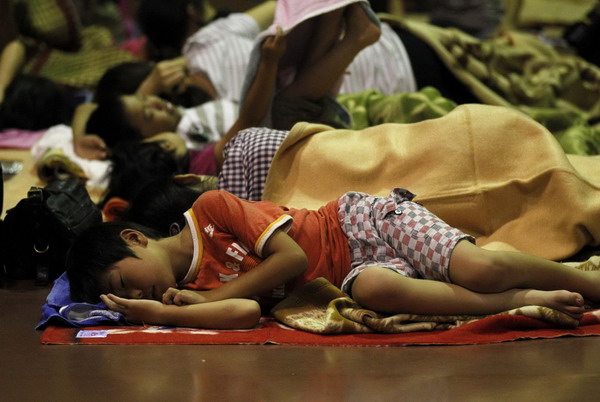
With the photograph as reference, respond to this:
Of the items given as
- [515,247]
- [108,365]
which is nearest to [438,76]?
[515,247]

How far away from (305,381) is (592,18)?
8.68 feet

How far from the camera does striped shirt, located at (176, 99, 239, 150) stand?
111 inches

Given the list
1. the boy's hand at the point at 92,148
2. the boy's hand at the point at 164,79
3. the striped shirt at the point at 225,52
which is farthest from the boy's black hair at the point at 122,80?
the boy's hand at the point at 92,148

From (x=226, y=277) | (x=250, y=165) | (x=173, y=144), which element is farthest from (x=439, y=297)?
(x=173, y=144)

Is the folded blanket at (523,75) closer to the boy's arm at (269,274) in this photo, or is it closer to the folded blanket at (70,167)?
the folded blanket at (70,167)

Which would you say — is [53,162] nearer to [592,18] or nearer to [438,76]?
[438,76]

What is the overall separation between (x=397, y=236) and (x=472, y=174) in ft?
1.00

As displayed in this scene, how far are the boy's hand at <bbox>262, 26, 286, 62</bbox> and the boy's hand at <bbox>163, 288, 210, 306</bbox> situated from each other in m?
0.87

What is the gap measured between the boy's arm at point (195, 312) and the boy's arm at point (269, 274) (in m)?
0.02

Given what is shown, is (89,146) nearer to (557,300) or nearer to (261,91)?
(261,91)

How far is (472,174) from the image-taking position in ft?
6.31

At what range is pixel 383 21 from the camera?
10.1 ft

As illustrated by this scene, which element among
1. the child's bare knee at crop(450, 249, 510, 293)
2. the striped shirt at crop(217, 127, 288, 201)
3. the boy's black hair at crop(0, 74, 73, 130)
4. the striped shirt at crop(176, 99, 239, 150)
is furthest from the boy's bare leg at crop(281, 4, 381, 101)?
the boy's black hair at crop(0, 74, 73, 130)

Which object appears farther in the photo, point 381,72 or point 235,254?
point 381,72
